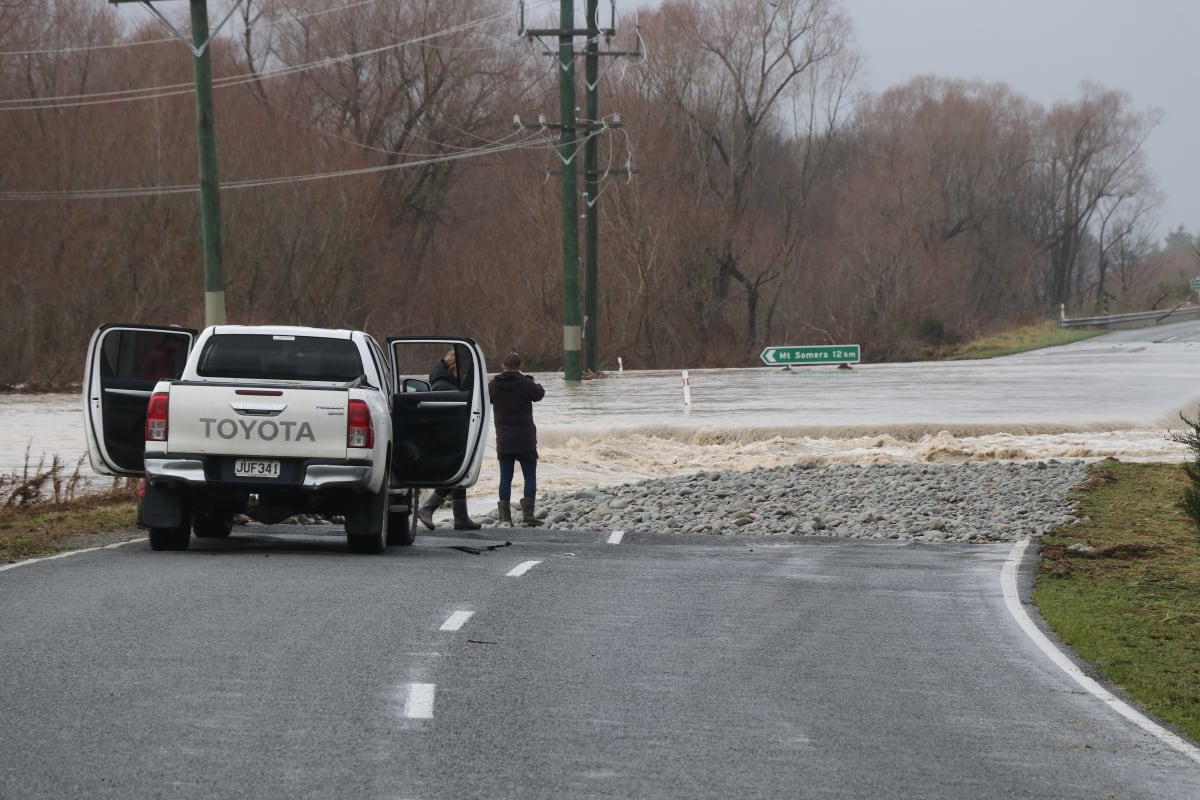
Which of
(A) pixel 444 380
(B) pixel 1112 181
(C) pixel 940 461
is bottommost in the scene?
(C) pixel 940 461

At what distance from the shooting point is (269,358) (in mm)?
15594

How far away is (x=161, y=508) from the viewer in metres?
15.1

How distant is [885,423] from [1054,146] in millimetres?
75825

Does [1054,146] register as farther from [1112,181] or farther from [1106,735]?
[1106,735]

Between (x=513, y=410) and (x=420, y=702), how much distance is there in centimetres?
1161

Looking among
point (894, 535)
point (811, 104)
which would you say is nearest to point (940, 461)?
point (894, 535)

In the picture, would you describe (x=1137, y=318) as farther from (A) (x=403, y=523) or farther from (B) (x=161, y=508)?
(B) (x=161, y=508)

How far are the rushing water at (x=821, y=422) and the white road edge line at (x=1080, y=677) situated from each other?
1338 centimetres

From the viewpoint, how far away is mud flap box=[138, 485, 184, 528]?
15.0m

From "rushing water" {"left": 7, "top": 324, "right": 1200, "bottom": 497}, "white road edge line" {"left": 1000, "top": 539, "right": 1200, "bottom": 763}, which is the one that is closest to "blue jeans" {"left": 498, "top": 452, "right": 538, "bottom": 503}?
"rushing water" {"left": 7, "top": 324, "right": 1200, "bottom": 497}

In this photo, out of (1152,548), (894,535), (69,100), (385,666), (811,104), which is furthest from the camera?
(811,104)

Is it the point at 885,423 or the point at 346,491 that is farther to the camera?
the point at 885,423

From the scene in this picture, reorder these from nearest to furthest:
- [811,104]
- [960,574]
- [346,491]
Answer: [346,491] < [960,574] < [811,104]

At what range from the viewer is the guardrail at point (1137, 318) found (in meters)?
82.1
